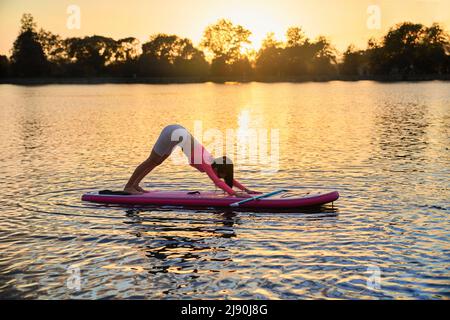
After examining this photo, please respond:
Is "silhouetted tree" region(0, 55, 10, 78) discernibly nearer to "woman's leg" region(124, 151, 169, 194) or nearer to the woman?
"woman's leg" region(124, 151, 169, 194)

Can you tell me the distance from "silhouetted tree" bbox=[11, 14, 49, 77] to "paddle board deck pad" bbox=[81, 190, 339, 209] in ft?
542

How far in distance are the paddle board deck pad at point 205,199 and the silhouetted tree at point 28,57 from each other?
542 feet

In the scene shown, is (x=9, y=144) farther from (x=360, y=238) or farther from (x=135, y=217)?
(x=360, y=238)

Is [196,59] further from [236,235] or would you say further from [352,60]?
[236,235]

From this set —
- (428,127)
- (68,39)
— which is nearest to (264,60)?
(68,39)

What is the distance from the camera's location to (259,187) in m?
19.4

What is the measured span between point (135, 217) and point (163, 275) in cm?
445

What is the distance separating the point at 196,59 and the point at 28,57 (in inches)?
1995

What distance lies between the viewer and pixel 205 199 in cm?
1589

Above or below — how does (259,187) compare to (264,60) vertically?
below

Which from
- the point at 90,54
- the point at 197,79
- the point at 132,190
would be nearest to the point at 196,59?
the point at 197,79

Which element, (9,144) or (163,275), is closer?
(163,275)

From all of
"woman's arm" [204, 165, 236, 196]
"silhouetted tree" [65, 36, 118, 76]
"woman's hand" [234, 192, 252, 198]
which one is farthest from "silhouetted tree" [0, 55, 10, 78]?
"woman's arm" [204, 165, 236, 196]

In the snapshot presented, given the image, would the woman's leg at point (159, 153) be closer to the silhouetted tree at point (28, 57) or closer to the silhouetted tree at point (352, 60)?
the silhouetted tree at point (28, 57)
